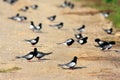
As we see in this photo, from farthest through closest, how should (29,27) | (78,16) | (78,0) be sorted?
1. (78,0)
2. (78,16)
3. (29,27)

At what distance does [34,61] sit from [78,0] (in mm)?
38177

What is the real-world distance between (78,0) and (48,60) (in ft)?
124

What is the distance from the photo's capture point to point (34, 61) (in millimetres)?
24266

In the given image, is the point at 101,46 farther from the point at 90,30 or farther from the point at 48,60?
the point at 90,30

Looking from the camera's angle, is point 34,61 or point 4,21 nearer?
point 34,61

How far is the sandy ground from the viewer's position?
21812mm

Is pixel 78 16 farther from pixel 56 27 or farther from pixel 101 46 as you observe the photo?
pixel 101 46

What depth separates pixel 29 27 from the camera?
1459 inches

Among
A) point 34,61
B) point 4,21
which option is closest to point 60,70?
point 34,61

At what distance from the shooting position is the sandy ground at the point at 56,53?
2181cm

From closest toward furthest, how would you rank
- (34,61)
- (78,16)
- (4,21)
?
(34,61), (4,21), (78,16)

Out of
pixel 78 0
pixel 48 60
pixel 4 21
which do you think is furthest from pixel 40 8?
pixel 48 60

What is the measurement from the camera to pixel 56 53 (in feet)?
87.9

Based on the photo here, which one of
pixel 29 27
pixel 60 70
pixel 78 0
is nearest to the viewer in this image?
pixel 60 70
